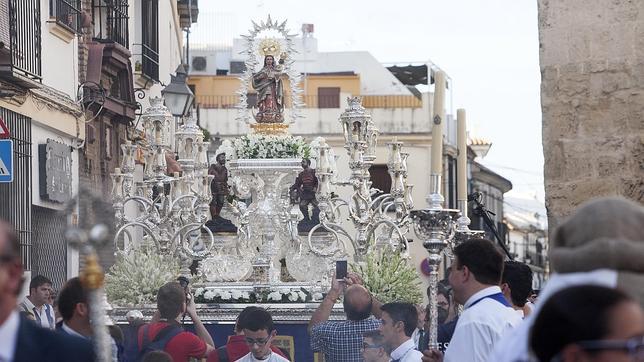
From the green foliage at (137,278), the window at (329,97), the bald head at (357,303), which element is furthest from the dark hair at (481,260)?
the window at (329,97)

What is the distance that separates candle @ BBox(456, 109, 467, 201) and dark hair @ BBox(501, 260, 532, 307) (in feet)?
12.3

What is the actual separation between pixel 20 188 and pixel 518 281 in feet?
31.1

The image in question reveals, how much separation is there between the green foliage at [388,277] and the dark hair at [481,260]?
7.80 metres

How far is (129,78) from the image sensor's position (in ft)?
77.7

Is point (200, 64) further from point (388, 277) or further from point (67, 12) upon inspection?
point (388, 277)

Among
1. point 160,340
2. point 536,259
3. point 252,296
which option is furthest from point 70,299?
point 536,259

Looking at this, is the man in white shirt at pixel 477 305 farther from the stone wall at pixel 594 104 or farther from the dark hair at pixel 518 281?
the stone wall at pixel 594 104

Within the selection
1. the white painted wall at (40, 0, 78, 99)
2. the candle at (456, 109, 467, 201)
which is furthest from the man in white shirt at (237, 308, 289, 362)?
the white painted wall at (40, 0, 78, 99)

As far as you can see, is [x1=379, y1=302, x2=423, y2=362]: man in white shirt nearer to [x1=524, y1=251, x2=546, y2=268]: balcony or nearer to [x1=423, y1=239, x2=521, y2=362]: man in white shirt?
[x1=423, y1=239, x2=521, y2=362]: man in white shirt

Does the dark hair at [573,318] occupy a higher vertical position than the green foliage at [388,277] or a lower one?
higher

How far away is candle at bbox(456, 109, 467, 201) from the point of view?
455 inches

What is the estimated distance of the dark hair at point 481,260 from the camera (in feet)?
20.0

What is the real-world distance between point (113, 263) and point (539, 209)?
59.5 m

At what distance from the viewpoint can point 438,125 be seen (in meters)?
9.95
